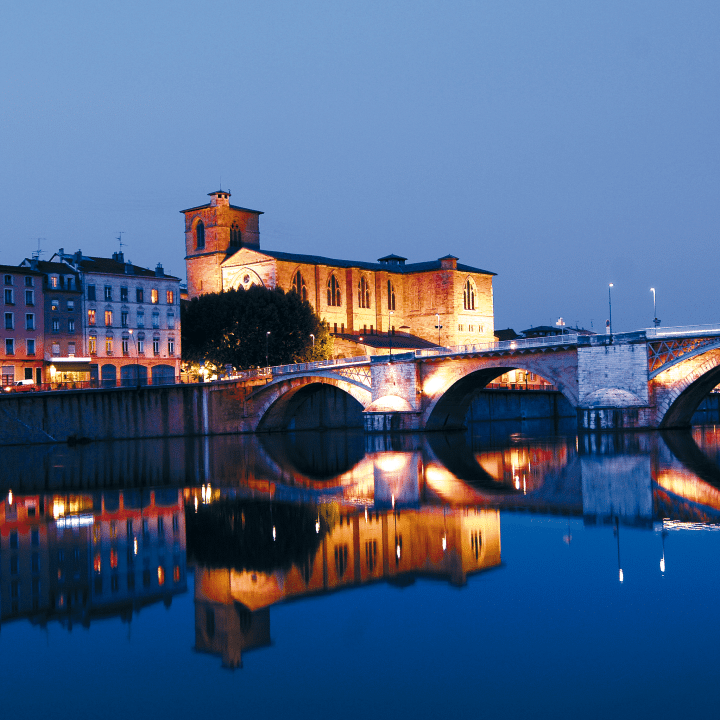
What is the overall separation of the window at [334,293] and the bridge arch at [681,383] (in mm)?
53629

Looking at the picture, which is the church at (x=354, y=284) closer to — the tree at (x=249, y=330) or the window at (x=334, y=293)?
the window at (x=334, y=293)

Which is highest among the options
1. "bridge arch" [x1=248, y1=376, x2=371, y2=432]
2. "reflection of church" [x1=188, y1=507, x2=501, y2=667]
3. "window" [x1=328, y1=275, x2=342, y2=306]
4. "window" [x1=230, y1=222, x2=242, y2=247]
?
"window" [x1=230, y1=222, x2=242, y2=247]

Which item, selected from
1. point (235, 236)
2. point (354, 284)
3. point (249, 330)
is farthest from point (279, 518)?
point (235, 236)

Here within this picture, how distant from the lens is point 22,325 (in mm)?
71312

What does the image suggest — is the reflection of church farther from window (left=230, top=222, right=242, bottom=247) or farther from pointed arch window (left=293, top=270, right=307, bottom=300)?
window (left=230, top=222, right=242, bottom=247)

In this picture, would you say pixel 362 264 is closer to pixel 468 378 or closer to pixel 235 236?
pixel 235 236

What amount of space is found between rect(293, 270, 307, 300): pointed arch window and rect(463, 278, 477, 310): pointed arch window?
22.4 meters

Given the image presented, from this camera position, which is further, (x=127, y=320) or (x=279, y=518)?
(x=127, y=320)

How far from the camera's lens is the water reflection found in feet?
53.7

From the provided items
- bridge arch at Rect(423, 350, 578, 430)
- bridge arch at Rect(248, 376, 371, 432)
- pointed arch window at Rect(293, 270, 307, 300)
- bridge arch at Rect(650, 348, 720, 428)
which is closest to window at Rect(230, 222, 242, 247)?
pointed arch window at Rect(293, 270, 307, 300)

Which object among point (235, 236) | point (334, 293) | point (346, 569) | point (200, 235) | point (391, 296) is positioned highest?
point (200, 235)

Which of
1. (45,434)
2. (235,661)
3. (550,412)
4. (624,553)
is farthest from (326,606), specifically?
(550,412)

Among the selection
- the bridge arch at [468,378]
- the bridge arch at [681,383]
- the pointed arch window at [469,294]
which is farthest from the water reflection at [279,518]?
the pointed arch window at [469,294]

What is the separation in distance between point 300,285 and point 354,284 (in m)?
8.34
